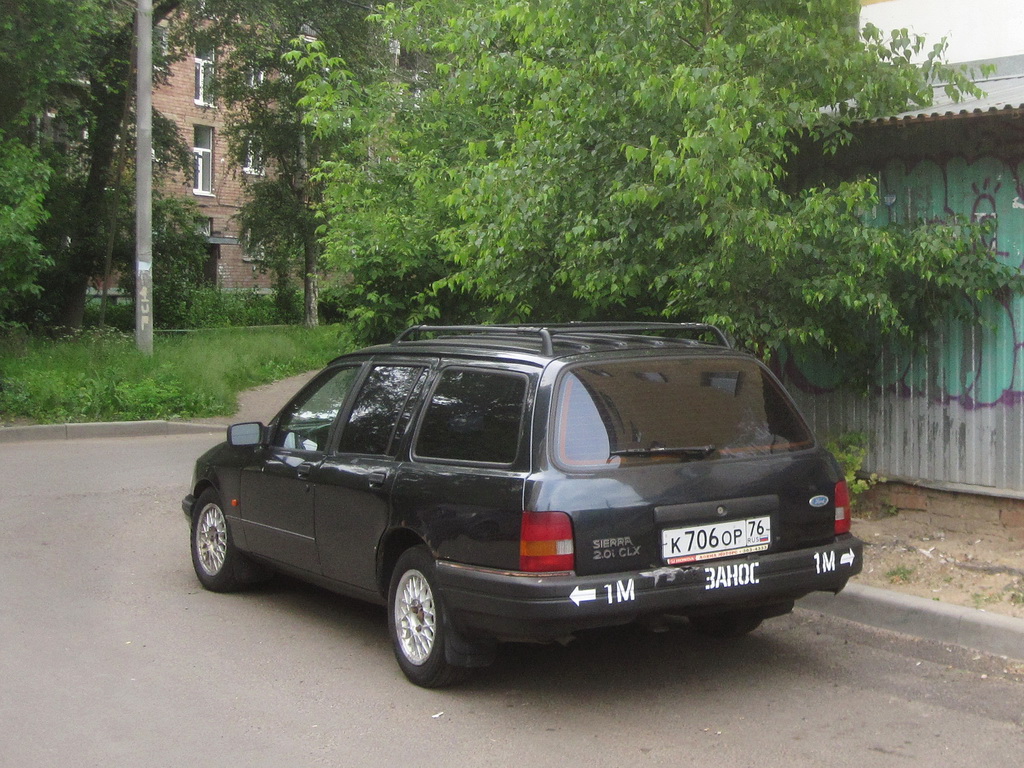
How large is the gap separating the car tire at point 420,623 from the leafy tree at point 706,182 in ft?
9.12

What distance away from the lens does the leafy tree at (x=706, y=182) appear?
7031 millimetres

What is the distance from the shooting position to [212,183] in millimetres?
42438

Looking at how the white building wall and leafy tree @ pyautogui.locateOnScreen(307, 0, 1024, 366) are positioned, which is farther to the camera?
the white building wall

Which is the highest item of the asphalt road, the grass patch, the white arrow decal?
the white arrow decal

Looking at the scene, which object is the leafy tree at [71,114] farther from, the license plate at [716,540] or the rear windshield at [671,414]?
the license plate at [716,540]

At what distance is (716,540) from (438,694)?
1397 millimetres

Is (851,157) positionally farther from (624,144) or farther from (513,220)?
(513,220)

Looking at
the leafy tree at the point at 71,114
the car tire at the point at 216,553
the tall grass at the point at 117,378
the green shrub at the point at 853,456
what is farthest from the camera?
the leafy tree at the point at 71,114

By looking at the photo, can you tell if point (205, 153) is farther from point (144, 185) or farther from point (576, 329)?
point (576, 329)

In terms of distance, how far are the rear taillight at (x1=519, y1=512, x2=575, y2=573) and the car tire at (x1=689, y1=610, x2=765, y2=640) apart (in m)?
1.44

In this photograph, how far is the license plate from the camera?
4.95 metres

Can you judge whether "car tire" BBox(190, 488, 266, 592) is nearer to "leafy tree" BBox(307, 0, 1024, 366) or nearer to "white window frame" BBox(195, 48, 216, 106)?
"leafy tree" BBox(307, 0, 1024, 366)

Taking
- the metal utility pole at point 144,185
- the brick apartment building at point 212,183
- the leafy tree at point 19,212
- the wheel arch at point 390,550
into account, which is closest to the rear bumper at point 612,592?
the wheel arch at point 390,550

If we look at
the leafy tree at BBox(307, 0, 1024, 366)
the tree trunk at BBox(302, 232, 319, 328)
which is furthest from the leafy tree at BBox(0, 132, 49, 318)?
the tree trunk at BBox(302, 232, 319, 328)
